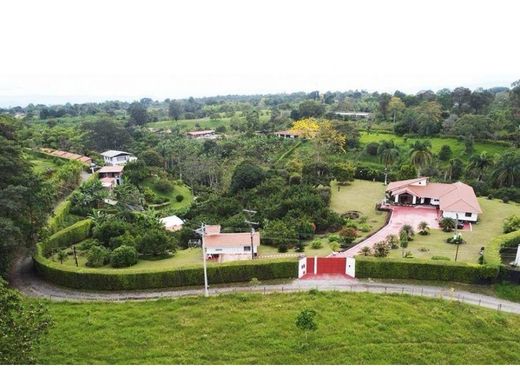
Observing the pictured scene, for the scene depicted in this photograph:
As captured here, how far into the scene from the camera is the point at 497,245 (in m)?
29.0

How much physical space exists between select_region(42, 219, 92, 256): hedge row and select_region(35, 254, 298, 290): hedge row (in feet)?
18.0

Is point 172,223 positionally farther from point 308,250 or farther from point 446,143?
point 446,143

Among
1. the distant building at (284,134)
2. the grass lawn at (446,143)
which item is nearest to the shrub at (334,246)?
the grass lawn at (446,143)

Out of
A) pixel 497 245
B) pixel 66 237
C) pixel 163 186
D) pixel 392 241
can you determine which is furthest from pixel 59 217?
pixel 497 245

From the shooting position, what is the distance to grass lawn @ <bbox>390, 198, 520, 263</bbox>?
29516 mm

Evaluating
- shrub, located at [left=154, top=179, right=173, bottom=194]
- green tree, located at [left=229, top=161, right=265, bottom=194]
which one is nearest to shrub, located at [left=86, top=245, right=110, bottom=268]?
green tree, located at [left=229, top=161, right=265, bottom=194]

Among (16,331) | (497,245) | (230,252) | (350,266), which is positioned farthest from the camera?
(230,252)

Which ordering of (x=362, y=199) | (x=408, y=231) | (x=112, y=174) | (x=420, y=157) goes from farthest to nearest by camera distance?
(x=112, y=174) < (x=420, y=157) < (x=362, y=199) < (x=408, y=231)

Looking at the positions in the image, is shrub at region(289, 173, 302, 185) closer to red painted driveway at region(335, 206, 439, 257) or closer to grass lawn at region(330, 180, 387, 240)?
grass lawn at region(330, 180, 387, 240)

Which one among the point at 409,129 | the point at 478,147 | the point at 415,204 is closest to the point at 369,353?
the point at 415,204

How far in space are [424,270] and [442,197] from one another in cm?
1542

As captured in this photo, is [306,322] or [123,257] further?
[123,257]

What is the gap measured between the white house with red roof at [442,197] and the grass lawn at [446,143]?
857 inches

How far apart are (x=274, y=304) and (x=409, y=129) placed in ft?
194
